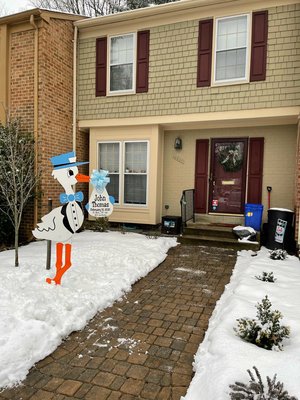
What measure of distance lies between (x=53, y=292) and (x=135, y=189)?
487 cm

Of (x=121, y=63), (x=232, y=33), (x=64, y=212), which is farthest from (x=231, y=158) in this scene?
(x=64, y=212)

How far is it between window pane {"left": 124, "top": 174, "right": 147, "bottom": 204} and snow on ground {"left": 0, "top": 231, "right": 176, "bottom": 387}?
196cm

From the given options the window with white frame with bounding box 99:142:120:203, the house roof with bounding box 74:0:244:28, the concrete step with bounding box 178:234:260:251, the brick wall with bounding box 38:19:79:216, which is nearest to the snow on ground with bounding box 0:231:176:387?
the concrete step with bounding box 178:234:260:251

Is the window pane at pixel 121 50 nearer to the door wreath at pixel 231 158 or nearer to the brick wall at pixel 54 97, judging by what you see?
the brick wall at pixel 54 97

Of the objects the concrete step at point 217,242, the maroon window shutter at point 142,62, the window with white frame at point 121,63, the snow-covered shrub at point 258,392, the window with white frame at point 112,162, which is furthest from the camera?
the window with white frame at point 112,162

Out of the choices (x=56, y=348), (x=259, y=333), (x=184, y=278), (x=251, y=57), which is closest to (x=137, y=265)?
(x=184, y=278)

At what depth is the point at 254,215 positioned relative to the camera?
7.18 meters

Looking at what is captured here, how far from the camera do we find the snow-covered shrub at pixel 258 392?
1.86 metres

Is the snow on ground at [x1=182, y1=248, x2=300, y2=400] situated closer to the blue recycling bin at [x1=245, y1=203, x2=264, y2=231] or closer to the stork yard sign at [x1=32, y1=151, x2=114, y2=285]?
the stork yard sign at [x1=32, y1=151, x2=114, y2=285]

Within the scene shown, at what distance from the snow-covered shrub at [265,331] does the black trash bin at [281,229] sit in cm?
393

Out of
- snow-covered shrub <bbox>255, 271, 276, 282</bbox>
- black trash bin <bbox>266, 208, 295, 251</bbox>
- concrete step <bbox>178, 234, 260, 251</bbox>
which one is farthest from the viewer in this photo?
concrete step <bbox>178, 234, 260, 251</bbox>

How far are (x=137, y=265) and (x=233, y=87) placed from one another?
470 cm

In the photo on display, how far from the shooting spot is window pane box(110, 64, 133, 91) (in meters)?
8.11

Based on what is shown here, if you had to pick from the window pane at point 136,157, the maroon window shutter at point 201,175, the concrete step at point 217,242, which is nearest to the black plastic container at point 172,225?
the concrete step at point 217,242
